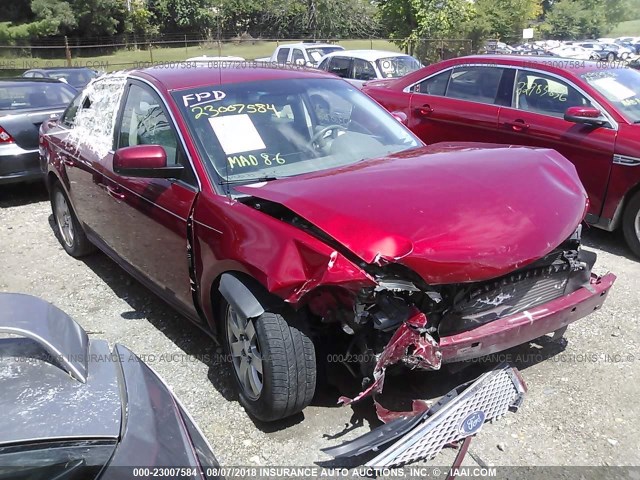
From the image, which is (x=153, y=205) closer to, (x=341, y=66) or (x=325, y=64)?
(x=341, y=66)

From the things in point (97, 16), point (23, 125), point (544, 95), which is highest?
point (544, 95)

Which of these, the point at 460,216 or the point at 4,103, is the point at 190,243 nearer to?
the point at 460,216

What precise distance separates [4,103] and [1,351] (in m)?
6.98

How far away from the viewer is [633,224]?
511cm

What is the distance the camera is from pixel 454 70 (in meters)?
6.77

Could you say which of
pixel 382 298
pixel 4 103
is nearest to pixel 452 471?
pixel 382 298

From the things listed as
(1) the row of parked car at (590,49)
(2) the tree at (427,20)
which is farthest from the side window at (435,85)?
(1) the row of parked car at (590,49)

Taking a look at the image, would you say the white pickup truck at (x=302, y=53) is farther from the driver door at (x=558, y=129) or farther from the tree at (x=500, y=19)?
the tree at (x=500, y=19)

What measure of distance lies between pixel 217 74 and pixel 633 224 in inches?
148

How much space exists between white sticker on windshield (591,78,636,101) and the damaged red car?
8.52ft

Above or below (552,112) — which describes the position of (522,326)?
below

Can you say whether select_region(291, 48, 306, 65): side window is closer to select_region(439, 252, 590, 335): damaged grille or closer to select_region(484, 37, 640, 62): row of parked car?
select_region(439, 252, 590, 335): damaged grille

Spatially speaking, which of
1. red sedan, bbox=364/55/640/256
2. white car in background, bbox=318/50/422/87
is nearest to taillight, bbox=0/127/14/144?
red sedan, bbox=364/55/640/256

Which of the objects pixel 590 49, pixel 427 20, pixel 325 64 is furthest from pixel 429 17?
pixel 325 64
